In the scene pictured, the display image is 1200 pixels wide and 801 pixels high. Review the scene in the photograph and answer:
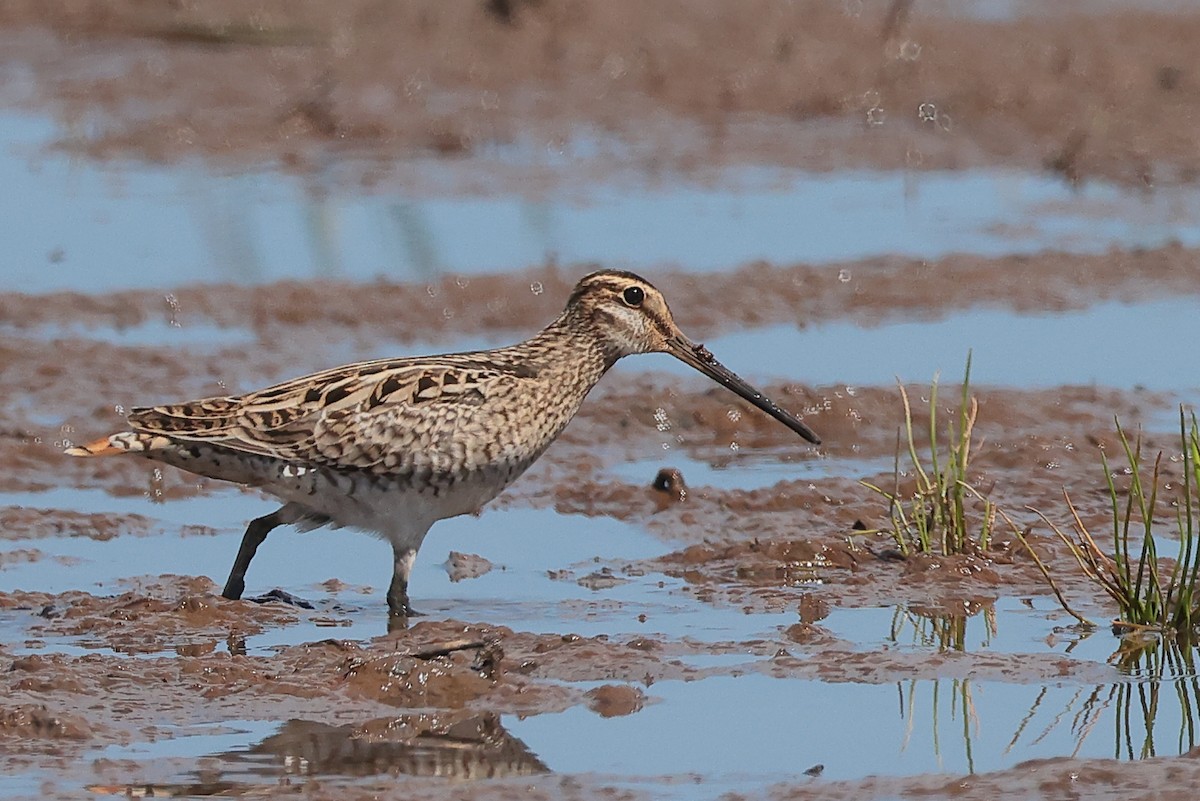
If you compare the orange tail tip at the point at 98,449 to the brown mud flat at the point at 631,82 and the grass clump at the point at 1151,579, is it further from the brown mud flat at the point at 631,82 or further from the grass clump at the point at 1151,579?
the brown mud flat at the point at 631,82

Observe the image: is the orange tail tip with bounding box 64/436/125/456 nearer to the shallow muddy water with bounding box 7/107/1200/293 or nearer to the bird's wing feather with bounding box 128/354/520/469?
the bird's wing feather with bounding box 128/354/520/469

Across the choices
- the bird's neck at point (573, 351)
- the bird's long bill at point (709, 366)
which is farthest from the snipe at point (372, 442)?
the bird's long bill at point (709, 366)

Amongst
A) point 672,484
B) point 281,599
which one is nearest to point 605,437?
point 672,484

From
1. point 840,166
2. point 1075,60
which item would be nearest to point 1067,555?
point 840,166

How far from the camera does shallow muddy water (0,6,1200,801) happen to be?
6273mm

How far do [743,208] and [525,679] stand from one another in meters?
8.25

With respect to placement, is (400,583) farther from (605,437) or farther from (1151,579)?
(605,437)

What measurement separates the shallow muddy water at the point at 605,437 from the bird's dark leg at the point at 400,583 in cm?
11

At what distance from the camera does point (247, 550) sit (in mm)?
7871

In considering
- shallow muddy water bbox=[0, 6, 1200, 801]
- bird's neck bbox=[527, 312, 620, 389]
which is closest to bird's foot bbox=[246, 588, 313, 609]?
shallow muddy water bbox=[0, 6, 1200, 801]

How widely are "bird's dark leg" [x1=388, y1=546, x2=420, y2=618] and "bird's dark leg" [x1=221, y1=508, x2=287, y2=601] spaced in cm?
43

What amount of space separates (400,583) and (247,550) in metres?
0.53

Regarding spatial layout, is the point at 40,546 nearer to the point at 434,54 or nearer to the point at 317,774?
the point at 317,774

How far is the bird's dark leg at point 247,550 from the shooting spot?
778cm
